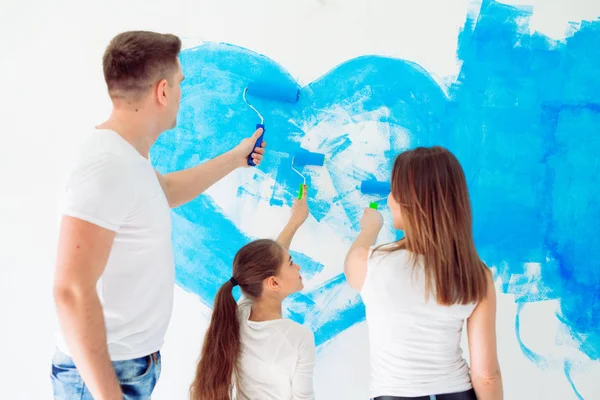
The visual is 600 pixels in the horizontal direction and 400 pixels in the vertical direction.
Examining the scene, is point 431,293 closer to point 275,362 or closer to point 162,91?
point 275,362

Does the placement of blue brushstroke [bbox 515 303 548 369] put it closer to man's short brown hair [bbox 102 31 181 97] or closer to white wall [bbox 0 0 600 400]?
white wall [bbox 0 0 600 400]

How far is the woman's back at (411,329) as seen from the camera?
3.82 ft

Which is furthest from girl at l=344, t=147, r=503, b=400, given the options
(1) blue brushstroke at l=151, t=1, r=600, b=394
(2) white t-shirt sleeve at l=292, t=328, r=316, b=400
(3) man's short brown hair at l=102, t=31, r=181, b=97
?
(3) man's short brown hair at l=102, t=31, r=181, b=97

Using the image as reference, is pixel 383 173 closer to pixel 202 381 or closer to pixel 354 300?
pixel 354 300

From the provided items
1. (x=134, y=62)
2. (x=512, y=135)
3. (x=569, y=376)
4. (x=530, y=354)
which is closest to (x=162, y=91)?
(x=134, y=62)

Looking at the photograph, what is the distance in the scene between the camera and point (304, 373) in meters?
1.29

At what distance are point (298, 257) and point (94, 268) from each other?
0.74 meters

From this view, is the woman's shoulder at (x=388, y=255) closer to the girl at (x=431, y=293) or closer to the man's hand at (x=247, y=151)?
the girl at (x=431, y=293)

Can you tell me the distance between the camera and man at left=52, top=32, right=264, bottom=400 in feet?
3.29

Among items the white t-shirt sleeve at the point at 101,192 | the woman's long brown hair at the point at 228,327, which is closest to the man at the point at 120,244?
the white t-shirt sleeve at the point at 101,192

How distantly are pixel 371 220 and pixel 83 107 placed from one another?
0.93 meters

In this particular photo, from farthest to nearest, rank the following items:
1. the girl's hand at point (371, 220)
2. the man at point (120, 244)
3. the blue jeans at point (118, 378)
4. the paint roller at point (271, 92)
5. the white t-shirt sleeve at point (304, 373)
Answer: the paint roller at point (271, 92) < the girl's hand at point (371, 220) < the white t-shirt sleeve at point (304, 373) < the blue jeans at point (118, 378) < the man at point (120, 244)

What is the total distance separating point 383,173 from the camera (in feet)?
5.29

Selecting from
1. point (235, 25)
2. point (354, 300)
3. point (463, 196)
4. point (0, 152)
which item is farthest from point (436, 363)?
point (0, 152)
